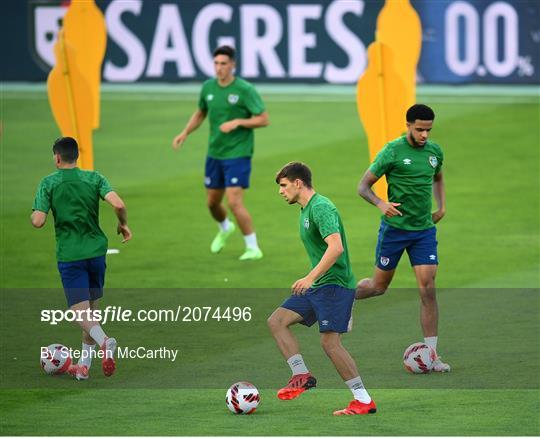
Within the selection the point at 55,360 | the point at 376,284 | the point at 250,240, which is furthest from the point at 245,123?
the point at 55,360

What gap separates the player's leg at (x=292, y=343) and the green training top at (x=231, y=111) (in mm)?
6716

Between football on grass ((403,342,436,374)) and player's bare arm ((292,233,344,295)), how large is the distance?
80.3 inches

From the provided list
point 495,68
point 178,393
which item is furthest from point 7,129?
point 178,393

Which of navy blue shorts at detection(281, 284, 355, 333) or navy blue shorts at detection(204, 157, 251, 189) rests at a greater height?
navy blue shorts at detection(281, 284, 355, 333)

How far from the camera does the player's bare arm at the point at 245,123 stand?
17922mm

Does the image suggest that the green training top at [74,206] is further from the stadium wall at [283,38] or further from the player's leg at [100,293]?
the stadium wall at [283,38]

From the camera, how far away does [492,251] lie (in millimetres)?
18719

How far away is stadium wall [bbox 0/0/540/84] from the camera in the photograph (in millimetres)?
32625

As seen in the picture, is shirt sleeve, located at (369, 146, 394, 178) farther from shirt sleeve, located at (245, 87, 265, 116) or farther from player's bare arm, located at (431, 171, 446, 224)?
shirt sleeve, located at (245, 87, 265, 116)

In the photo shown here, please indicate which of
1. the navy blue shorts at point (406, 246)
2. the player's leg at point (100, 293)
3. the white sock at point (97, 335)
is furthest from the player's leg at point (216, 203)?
the white sock at point (97, 335)

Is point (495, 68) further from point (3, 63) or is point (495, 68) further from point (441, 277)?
point (441, 277)

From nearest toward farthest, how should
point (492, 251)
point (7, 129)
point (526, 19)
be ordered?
point (492, 251) < point (7, 129) < point (526, 19)

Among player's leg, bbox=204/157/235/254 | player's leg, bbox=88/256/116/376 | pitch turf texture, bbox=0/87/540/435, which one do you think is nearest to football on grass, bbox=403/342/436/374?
pitch turf texture, bbox=0/87/540/435

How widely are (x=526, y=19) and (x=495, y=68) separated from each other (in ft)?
4.46
